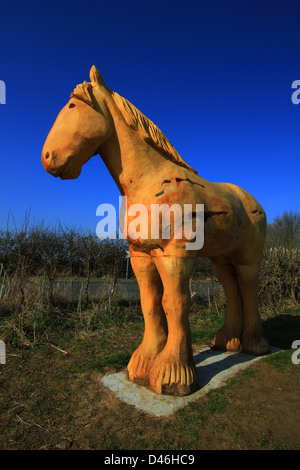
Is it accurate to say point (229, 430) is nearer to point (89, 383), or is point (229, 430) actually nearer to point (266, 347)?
point (89, 383)

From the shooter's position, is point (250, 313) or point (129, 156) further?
point (250, 313)

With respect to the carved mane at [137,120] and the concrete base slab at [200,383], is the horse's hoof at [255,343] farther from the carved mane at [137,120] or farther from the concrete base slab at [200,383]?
the carved mane at [137,120]

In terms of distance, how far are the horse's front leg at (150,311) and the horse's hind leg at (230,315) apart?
1.24 metres

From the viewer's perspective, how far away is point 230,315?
153 inches

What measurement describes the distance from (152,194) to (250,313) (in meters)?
2.21

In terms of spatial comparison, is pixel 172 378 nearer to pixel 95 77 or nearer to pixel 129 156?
pixel 129 156

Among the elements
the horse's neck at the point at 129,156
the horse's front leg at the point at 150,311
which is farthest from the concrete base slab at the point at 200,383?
the horse's neck at the point at 129,156

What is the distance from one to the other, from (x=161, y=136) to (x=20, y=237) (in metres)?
4.26

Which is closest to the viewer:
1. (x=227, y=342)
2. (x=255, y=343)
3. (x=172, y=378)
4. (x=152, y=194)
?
(x=172, y=378)

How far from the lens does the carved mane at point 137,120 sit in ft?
8.69

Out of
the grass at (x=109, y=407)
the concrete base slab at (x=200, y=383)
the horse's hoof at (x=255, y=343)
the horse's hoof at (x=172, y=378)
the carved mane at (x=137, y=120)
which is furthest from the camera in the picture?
the horse's hoof at (x=255, y=343)

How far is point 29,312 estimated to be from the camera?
16.0 feet

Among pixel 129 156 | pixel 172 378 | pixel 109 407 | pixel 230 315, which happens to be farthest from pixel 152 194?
pixel 230 315

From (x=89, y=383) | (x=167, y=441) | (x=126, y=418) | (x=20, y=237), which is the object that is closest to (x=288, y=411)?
(x=167, y=441)
